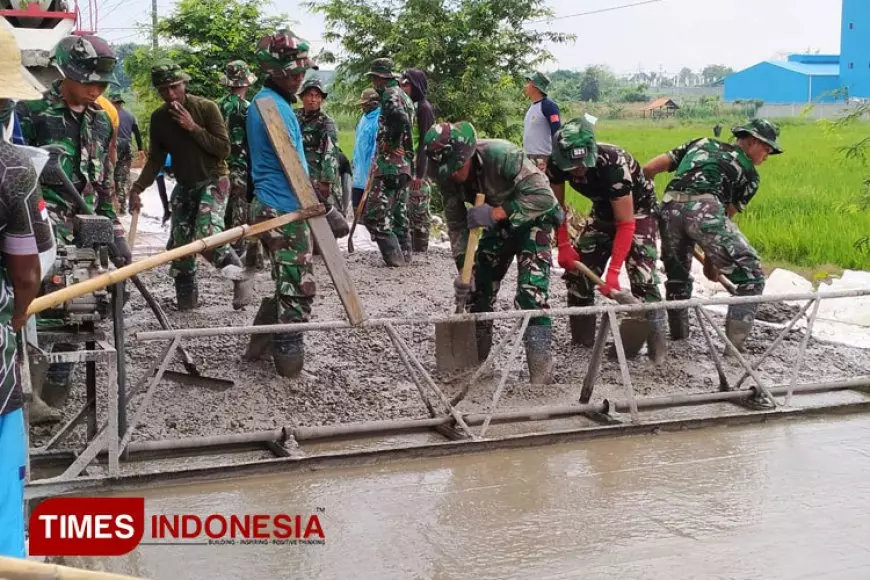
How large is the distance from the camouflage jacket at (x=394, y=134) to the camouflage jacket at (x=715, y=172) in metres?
3.00

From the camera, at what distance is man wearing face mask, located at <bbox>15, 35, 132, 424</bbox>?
5055mm

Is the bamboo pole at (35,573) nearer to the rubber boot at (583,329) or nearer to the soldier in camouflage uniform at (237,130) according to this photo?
the rubber boot at (583,329)

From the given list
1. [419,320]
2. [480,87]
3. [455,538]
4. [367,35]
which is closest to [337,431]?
[419,320]

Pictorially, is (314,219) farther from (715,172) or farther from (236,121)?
(236,121)

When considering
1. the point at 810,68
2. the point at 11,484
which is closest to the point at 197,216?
the point at 11,484

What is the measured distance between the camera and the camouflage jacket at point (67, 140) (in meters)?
5.28

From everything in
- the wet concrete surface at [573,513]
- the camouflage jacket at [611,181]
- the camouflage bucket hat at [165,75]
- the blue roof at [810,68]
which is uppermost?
the blue roof at [810,68]

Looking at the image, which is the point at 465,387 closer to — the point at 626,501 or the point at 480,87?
the point at 626,501

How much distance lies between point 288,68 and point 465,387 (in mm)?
1910

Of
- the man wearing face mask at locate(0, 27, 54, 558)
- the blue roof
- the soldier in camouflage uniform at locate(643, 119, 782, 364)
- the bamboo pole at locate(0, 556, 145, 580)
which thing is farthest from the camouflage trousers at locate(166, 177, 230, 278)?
the blue roof

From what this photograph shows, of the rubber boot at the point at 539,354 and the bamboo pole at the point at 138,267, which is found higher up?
the bamboo pole at the point at 138,267

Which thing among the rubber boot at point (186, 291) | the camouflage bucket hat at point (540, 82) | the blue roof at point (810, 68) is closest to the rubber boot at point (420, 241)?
the camouflage bucket hat at point (540, 82)

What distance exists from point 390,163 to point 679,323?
3.27 meters

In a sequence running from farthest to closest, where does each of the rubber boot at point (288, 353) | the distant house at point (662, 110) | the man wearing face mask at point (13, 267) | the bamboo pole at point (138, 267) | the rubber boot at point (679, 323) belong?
the distant house at point (662, 110) < the rubber boot at point (679, 323) < the rubber boot at point (288, 353) < the bamboo pole at point (138, 267) < the man wearing face mask at point (13, 267)
